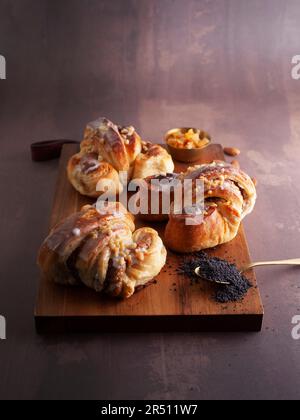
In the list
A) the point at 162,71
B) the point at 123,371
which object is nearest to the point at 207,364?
the point at 123,371

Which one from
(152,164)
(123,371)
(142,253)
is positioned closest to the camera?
(123,371)

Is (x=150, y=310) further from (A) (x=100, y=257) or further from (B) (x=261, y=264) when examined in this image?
(B) (x=261, y=264)

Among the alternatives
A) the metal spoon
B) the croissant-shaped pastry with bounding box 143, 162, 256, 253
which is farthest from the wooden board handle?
the metal spoon

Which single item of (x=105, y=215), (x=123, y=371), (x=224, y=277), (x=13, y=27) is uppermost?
(x=13, y=27)

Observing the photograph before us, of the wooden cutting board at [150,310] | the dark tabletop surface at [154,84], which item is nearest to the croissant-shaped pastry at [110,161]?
the dark tabletop surface at [154,84]

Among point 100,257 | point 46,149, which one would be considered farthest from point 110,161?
point 100,257

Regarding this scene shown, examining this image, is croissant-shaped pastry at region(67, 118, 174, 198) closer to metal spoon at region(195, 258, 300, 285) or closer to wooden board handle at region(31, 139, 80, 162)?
wooden board handle at region(31, 139, 80, 162)

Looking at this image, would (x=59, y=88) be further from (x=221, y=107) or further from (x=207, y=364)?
(x=207, y=364)
